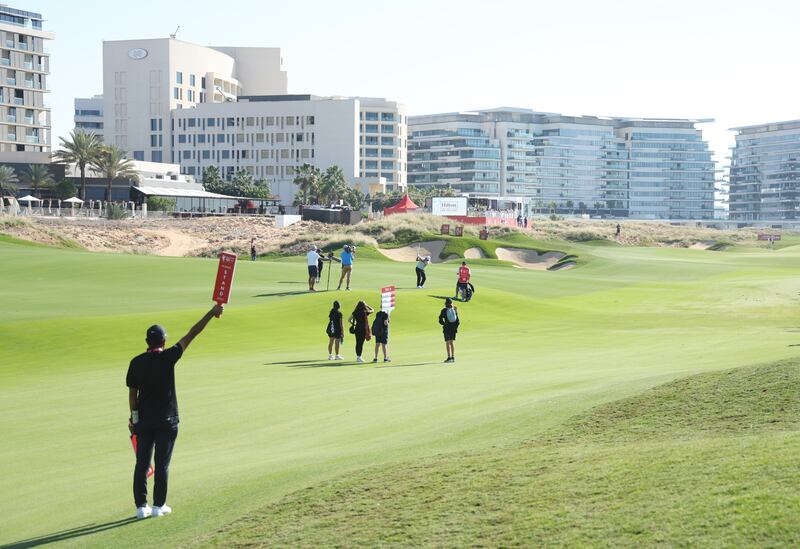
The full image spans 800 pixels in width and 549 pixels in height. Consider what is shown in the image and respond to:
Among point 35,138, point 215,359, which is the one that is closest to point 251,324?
point 215,359

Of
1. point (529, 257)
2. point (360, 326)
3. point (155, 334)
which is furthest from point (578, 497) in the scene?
point (529, 257)

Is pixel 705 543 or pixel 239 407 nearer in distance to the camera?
pixel 705 543

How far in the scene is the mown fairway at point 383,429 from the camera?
10.8 meters

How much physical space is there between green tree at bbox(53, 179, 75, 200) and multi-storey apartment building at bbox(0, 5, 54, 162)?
3206cm

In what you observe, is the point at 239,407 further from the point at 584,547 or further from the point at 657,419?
the point at 584,547

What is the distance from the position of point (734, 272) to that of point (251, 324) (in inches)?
2035

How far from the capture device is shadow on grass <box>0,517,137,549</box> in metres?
11.6

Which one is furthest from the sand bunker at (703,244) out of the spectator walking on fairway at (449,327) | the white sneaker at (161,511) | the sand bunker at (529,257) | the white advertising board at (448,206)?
the white sneaker at (161,511)

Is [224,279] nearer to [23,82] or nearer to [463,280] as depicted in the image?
[463,280]

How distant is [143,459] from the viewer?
12.7 meters

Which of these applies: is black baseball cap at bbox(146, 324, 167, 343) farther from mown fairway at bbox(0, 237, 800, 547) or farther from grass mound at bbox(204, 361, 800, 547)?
grass mound at bbox(204, 361, 800, 547)

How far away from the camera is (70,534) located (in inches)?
467

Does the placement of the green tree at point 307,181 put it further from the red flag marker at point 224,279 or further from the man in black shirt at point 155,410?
the man in black shirt at point 155,410

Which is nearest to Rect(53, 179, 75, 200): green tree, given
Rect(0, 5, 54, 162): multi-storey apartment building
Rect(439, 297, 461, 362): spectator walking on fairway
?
Rect(0, 5, 54, 162): multi-storey apartment building
